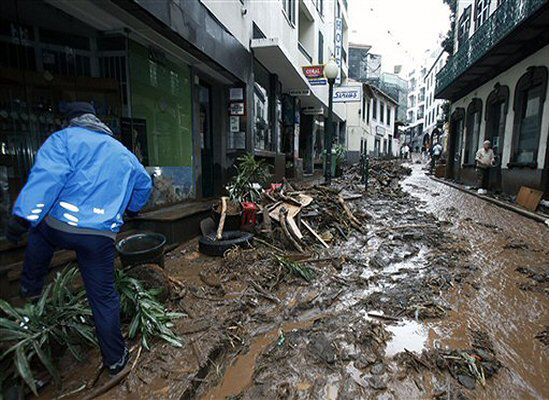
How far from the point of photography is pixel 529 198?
8.50 m

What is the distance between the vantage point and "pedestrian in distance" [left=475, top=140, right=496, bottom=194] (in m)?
11.1

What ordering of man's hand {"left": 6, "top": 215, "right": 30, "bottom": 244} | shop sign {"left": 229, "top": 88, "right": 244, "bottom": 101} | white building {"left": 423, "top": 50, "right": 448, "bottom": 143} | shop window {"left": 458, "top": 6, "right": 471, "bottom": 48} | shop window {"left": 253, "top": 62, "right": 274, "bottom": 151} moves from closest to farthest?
man's hand {"left": 6, "top": 215, "right": 30, "bottom": 244} < shop sign {"left": 229, "top": 88, "right": 244, "bottom": 101} < shop window {"left": 253, "top": 62, "right": 274, "bottom": 151} < shop window {"left": 458, "top": 6, "right": 471, "bottom": 48} < white building {"left": 423, "top": 50, "right": 448, "bottom": 143}

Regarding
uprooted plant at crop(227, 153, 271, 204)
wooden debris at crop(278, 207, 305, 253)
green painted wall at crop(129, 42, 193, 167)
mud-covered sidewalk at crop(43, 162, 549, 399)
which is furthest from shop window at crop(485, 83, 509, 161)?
green painted wall at crop(129, 42, 193, 167)

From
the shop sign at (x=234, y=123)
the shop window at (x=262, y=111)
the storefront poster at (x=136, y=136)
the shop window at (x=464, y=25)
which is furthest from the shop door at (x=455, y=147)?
the storefront poster at (x=136, y=136)

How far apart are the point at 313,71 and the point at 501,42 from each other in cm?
592

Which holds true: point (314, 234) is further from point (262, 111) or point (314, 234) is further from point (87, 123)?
point (262, 111)

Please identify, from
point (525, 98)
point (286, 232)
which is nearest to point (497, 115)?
point (525, 98)

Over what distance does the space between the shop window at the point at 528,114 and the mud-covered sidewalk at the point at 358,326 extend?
5.67m

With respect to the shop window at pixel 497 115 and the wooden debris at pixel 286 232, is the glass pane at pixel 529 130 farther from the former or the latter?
the wooden debris at pixel 286 232

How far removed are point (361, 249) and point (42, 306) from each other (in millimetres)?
4519

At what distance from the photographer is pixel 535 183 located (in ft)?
29.0

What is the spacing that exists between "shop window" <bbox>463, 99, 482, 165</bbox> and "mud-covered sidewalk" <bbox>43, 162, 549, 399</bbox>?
415 inches

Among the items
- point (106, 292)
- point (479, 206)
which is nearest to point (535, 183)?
point (479, 206)

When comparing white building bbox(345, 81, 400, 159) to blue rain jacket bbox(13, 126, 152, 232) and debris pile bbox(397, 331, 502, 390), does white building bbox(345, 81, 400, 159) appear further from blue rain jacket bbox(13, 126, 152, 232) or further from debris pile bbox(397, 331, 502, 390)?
blue rain jacket bbox(13, 126, 152, 232)
